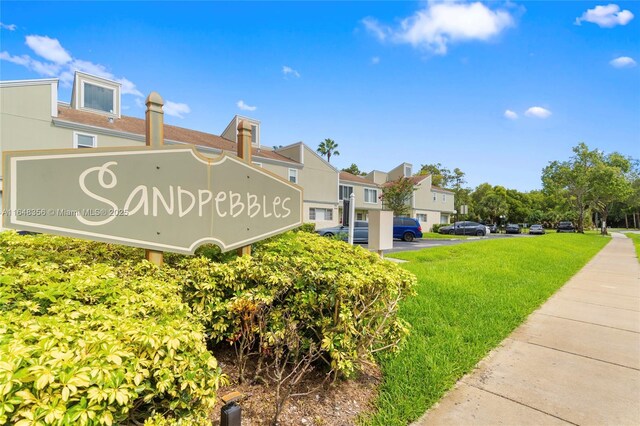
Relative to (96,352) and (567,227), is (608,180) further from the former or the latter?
(96,352)

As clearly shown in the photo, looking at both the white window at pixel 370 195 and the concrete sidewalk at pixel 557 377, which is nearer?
the concrete sidewalk at pixel 557 377

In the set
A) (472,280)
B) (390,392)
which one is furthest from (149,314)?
(472,280)

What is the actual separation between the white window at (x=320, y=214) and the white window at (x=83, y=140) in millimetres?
14690

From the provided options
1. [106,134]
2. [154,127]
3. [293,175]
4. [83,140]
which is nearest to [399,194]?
[293,175]

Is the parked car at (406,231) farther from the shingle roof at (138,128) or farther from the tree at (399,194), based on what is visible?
the shingle roof at (138,128)

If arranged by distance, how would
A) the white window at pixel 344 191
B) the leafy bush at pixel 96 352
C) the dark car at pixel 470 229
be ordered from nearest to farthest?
the leafy bush at pixel 96 352 → the dark car at pixel 470 229 → the white window at pixel 344 191

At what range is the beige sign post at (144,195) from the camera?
2193 mm

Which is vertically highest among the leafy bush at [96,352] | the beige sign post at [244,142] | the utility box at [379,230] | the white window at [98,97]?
the white window at [98,97]

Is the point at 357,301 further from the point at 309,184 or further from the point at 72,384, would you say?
the point at 309,184

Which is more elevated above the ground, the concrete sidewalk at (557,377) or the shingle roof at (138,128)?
the shingle roof at (138,128)

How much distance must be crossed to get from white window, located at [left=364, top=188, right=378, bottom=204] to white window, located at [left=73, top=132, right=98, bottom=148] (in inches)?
879

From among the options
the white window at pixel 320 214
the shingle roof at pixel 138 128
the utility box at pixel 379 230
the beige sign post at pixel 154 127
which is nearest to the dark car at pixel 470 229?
the white window at pixel 320 214

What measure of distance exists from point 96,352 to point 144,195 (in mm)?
1642

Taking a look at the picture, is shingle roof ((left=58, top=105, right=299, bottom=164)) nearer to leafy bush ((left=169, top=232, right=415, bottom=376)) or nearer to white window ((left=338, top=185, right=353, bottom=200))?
white window ((left=338, top=185, right=353, bottom=200))
